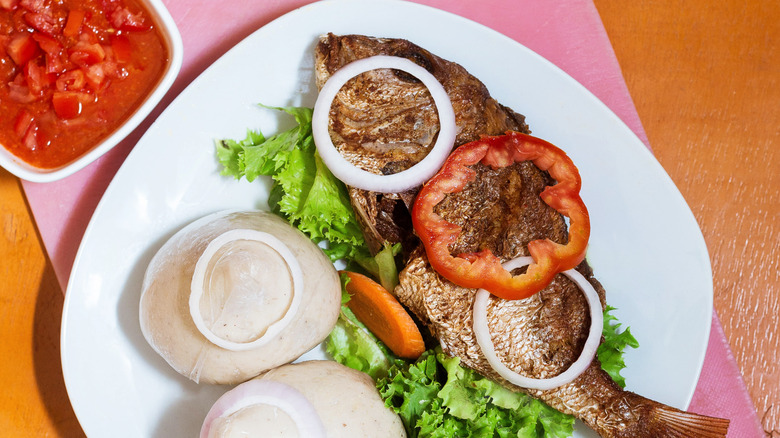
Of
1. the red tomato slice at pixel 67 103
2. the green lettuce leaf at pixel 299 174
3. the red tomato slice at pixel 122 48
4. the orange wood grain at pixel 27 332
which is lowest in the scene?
the orange wood grain at pixel 27 332

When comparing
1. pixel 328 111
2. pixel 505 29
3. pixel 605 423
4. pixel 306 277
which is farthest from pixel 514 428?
pixel 505 29

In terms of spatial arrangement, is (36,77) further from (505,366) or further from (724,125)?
(724,125)

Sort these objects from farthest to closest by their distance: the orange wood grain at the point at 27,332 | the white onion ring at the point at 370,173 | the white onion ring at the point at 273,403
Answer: the orange wood grain at the point at 27,332
the white onion ring at the point at 370,173
the white onion ring at the point at 273,403

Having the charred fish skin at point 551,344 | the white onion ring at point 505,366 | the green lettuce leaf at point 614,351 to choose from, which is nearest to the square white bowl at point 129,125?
the charred fish skin at point 551,344

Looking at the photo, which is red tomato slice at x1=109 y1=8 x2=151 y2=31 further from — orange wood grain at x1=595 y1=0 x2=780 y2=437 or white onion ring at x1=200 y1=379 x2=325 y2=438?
orange wood grain at x1=595 y1=0 x2=780 y2=437

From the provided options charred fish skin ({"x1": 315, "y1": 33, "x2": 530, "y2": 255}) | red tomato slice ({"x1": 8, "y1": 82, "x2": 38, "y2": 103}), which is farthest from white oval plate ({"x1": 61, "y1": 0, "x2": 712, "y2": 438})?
red tomato slice ({"x1": 8, "y1": 82, "x2": 38, "y2": 103})

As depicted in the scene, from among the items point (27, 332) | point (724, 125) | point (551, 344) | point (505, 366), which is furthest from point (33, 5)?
point (724, 125)

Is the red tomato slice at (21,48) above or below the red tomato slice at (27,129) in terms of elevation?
above

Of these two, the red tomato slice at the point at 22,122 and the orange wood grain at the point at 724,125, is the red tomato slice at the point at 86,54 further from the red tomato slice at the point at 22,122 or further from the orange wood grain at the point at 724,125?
the orange wood grain at the point at 724,125
